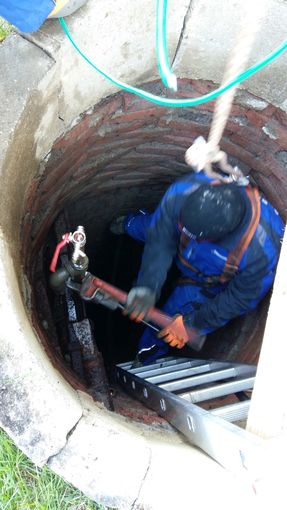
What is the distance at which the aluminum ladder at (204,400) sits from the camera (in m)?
1.46

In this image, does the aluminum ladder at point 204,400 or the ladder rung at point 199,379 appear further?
the ladder rung at point 199,379

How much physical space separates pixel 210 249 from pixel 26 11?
146 centimetres

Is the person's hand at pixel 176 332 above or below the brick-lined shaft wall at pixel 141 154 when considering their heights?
below

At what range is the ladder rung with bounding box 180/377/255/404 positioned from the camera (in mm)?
2113

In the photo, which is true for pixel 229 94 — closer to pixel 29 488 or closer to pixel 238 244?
pixel 238 244

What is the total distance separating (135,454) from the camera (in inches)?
64.7

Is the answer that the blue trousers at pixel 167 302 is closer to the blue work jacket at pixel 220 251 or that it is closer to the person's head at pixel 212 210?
the blue work jacket at pixel 220 251

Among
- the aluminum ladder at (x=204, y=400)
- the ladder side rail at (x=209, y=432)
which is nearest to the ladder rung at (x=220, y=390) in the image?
the aluminum ladder at (x=204, y=400)

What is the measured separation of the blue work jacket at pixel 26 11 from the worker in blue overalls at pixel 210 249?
3.04 ft

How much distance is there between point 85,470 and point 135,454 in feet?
0.54

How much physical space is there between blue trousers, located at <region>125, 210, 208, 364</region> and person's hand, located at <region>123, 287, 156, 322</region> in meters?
0.71

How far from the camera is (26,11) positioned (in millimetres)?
1695

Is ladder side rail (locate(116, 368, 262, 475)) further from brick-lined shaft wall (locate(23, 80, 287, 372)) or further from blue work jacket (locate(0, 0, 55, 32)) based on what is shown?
blue work jacket (locate(0, 0, 55, 32))

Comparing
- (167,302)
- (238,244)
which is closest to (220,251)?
(238,244)
